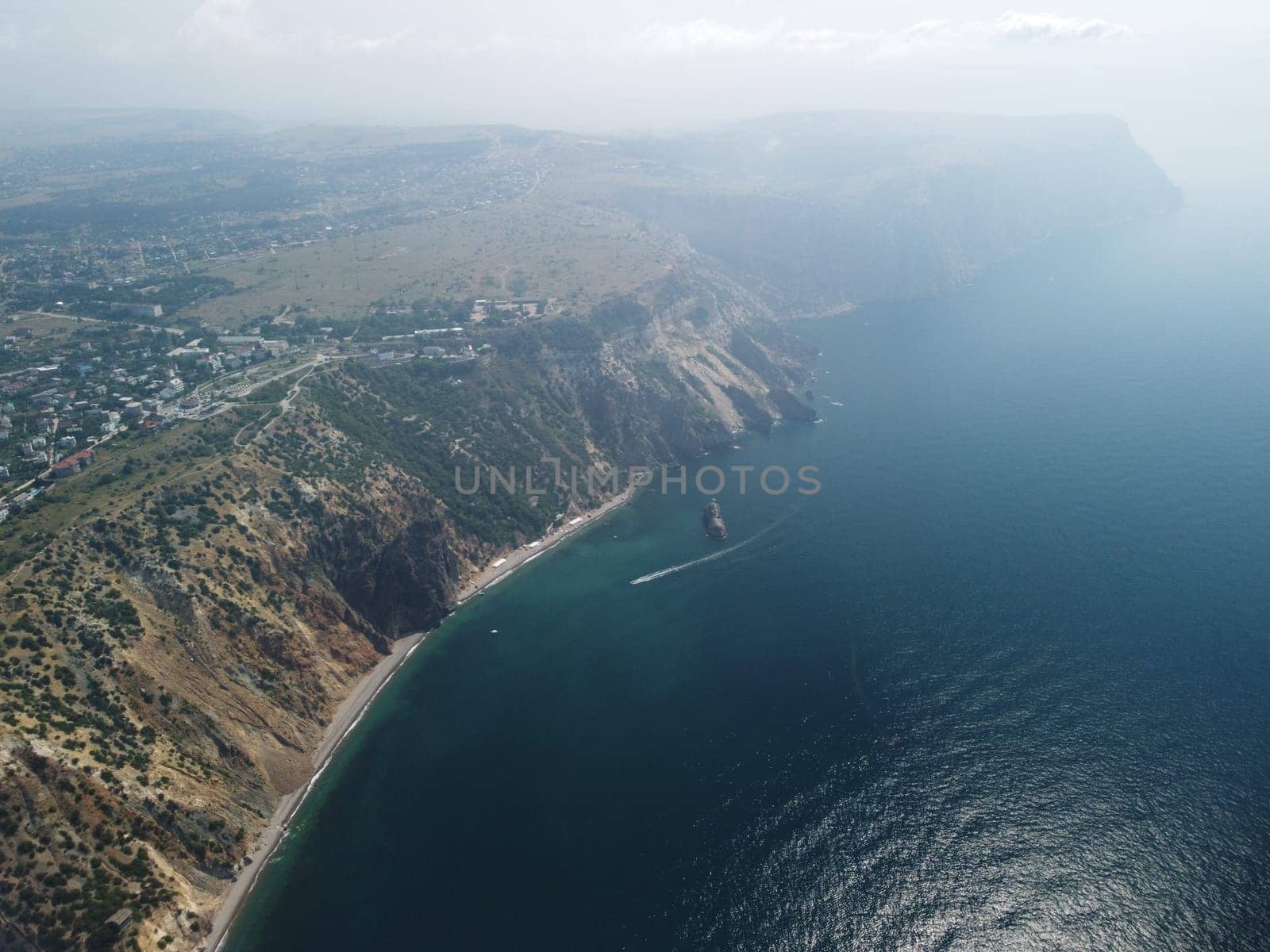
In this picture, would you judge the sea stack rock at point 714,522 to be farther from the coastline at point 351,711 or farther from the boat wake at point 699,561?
the coastline at point 351,711

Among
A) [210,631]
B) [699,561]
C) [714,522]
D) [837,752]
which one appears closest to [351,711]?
[210,631]

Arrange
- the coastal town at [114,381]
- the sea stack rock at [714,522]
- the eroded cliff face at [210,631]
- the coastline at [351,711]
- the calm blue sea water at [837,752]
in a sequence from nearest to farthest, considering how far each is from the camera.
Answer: the eroded cliff face at [210,631] < the calm blue sea water at [837,752] < the coastline at [351,711] < the coastal town at [114,381] < the sea stack rock at [714,522]

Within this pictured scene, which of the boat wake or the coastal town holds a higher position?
the coastal town

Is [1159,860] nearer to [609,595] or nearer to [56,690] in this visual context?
[609,595]

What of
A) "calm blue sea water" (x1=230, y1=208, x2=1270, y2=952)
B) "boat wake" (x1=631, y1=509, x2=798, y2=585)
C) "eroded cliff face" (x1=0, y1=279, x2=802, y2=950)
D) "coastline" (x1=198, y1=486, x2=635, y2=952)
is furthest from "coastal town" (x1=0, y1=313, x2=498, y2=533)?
"boat wake" (x1=631, y1=509, x2=798, y2=585)

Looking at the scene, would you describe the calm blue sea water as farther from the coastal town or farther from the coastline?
the coastal town

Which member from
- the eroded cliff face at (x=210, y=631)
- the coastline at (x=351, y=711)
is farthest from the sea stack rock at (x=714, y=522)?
the eroded cliff face at (x=210, y=631)
